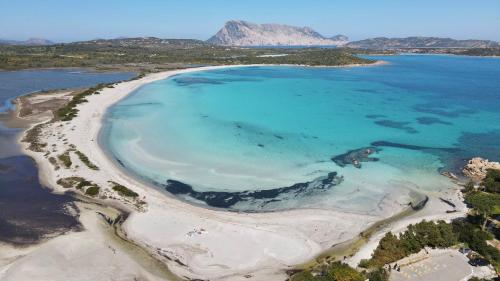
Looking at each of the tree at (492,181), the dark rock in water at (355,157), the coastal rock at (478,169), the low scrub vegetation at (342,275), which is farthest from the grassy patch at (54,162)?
the coastal rock at (478,169)

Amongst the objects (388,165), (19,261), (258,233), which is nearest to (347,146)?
(388,165)

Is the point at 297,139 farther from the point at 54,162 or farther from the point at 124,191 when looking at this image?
the point at 54,162

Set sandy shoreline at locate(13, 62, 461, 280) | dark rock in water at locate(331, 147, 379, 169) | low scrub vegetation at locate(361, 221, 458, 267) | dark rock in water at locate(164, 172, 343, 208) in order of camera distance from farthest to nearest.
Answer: dark rock in water at locate(331, 147, 379, 169)
dark rock in water at locate(164, 172, 343, 208)
sandy shoreline at locate(13, 62, 461, 280)
low scrub vegetation at locate(361, 221, 458, 267)

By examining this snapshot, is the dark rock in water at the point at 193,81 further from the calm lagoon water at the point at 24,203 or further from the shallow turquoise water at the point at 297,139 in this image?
the calm lagoon water at the point at 24,203

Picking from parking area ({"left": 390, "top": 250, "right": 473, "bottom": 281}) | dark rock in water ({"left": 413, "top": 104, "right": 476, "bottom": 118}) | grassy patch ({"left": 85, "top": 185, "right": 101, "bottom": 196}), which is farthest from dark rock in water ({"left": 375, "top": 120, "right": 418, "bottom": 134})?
grassy patch ({"left": 85, "top": 185, "right": 101, "bottom": 196})

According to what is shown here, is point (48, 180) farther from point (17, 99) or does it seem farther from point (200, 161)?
point (17, 99)

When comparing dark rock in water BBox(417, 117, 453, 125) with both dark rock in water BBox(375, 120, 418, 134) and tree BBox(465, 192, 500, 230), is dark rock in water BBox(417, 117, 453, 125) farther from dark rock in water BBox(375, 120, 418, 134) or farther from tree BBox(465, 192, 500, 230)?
tree BBox(465, 192, 500, 230)
